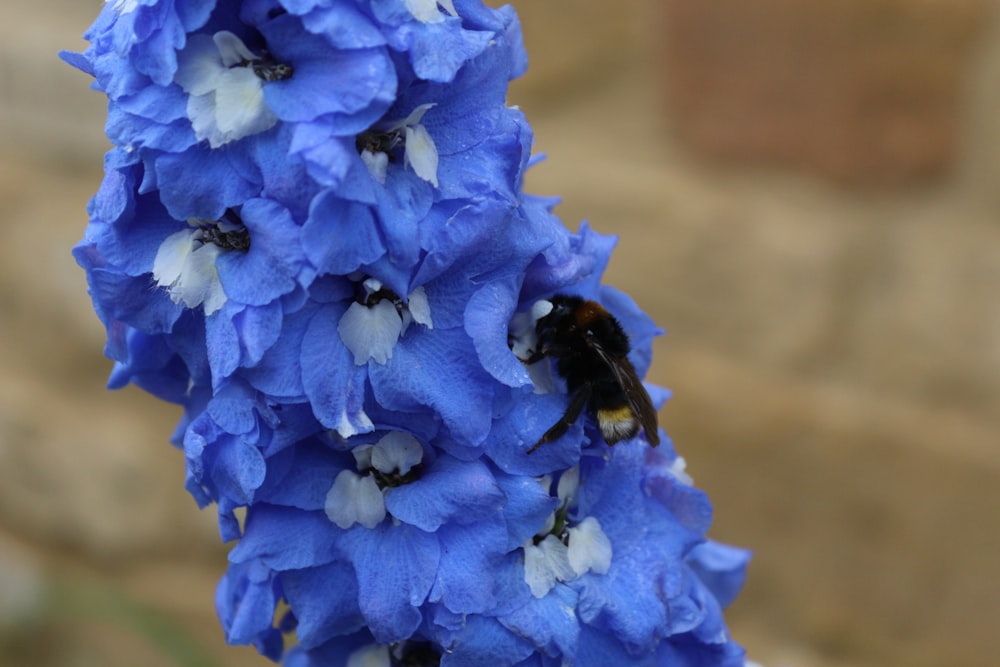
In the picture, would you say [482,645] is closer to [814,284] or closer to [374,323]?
[374,323]

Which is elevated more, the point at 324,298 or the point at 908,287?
the point at 324,298

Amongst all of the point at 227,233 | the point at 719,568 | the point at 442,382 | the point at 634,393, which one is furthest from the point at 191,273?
the point at 719,568

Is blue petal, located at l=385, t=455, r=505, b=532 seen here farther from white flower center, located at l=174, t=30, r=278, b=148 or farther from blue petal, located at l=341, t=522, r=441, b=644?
white flower center, located at l=174, t=30, r=278, b=148

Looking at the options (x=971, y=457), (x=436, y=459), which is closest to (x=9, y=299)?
(x=971, y=457)

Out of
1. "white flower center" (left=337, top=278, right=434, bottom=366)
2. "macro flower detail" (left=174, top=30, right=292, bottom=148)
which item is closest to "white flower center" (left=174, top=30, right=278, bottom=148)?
"macro flower detail" (left=174, top=30, right=292, bottom=148)

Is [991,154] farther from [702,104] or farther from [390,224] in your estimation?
[390,224]
